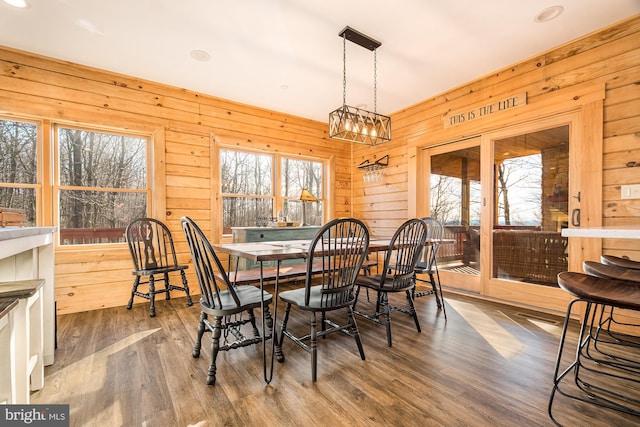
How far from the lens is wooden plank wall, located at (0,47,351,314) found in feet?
9.57

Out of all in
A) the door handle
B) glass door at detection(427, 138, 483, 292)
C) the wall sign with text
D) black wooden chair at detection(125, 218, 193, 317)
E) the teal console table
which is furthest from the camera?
the teal console table

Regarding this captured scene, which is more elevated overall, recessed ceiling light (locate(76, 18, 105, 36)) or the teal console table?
recessed ceiling light (locate(76, 18, 105, 36))

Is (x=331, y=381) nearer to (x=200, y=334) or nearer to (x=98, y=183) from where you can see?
(x=200, y=334)

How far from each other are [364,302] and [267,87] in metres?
2.90

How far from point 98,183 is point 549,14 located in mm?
4705

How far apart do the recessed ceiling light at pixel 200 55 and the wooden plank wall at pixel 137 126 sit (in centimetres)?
83

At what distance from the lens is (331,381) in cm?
173

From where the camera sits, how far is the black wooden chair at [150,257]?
2.98 meters

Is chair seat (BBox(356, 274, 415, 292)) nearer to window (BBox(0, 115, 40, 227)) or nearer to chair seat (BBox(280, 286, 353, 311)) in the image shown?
chair seat (BBox(280, 286, 353, 311))

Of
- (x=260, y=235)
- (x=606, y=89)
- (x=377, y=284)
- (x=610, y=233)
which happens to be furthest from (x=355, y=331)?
(x=606, y=89)

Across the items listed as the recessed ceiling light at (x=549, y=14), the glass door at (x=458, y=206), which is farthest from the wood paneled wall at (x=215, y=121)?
the recessed ceiling light at (x=549, y=14)

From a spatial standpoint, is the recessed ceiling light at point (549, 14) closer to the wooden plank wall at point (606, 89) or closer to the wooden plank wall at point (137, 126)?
the wooden plank wall at point (606, 89)

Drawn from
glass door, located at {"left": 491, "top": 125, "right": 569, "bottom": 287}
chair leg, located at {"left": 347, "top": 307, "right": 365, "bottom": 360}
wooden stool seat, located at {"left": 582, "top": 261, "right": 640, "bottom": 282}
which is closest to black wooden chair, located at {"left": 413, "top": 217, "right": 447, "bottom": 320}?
glass door, located at {"left": 491, "top": 125, "right": 569, "bottom": 287}

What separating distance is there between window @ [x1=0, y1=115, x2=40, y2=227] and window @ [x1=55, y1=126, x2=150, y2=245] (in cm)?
19
